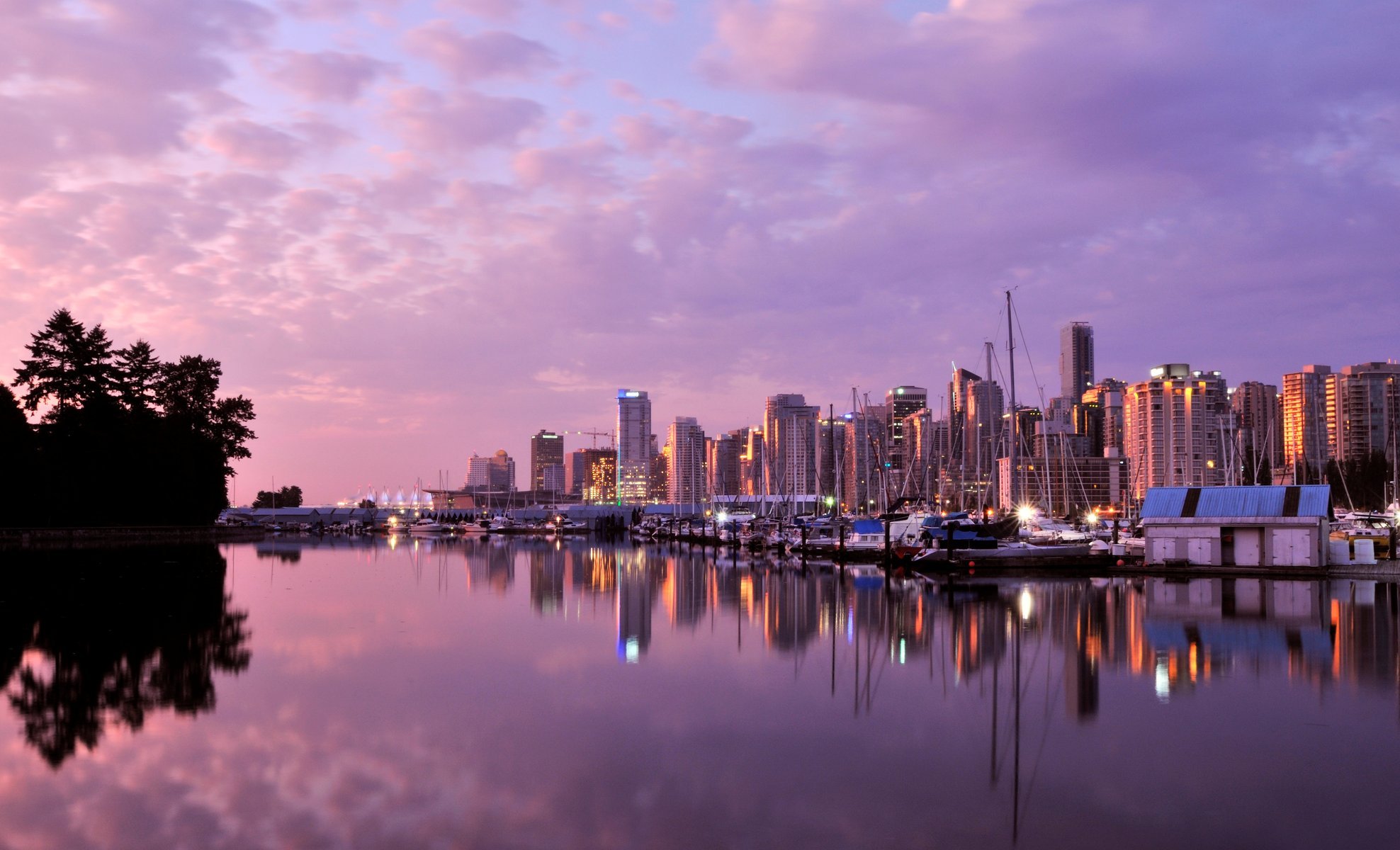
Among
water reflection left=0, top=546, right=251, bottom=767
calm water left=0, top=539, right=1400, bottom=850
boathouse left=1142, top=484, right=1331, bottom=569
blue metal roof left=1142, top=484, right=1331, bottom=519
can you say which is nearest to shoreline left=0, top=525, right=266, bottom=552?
water reflection left=0, top=546, right=251, bottom=767

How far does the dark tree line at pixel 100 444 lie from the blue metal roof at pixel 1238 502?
70.6 metres

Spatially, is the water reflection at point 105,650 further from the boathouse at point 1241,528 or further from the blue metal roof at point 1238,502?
the blue metal roof at point 1238,502

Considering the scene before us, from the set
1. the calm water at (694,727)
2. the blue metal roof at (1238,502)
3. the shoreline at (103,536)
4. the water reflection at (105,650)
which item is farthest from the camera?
the shoreline at (103,536)

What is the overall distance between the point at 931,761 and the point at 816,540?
7696 centimetres

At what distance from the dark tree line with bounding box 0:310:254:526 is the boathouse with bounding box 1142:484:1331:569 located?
232ft

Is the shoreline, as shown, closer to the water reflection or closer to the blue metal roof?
the water reflection

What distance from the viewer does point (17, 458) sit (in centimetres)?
7356

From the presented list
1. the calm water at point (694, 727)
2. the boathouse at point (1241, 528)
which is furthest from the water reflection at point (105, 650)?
the boathouse at point (1241, 528)

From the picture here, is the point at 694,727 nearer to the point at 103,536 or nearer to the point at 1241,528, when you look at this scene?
the point at 1241,528

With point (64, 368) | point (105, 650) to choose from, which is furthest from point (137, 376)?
point (105, 650)

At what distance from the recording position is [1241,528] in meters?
56.1

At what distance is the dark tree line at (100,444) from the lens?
75812mm

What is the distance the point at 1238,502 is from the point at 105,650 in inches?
2023

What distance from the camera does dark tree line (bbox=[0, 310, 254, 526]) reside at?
7581 cm
